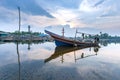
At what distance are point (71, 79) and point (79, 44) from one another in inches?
1386

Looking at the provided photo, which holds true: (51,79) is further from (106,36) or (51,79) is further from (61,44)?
(106,36)

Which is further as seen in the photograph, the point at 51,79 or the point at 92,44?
the point at 92,44

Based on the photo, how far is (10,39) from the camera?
71375 mm

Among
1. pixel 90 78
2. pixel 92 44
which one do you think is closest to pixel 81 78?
pixel 90 78

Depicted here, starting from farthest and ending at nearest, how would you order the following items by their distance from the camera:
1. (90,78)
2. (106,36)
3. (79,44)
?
(106,36), (79,44), (90,78)

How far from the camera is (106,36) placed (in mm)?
150125

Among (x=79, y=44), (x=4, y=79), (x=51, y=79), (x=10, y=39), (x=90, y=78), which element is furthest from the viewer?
(x=10, y=39)

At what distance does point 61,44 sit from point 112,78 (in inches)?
1218

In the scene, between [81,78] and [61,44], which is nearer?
[81,78]

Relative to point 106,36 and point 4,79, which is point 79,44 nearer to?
point 4,79

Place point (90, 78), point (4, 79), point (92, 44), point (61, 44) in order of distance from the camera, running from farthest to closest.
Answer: point (92, 44), point (61, 44), point (90, 78), point (4, 79)

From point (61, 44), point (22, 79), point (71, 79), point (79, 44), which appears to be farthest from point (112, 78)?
point (79, 44)

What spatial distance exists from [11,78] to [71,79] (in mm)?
4181

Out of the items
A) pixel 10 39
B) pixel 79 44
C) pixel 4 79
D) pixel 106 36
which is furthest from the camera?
pixel 106 36
